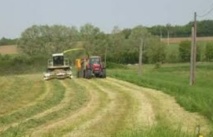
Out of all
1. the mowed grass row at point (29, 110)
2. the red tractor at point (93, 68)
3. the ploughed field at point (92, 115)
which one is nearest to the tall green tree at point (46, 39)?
the red tractor at point (93, 68)

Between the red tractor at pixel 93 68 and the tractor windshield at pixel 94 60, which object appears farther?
the tractor windshield at pixel 94 60

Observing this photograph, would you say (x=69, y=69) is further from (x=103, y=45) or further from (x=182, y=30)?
(x=182, y=30)

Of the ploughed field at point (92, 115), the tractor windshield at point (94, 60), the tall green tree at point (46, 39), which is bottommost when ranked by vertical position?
the ploughed field at point (92, 115)

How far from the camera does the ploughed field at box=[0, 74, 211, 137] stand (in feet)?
48.5

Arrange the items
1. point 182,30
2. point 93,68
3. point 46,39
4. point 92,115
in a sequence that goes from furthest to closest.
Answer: point 182,30
point 46,39
point 93,68
point 92,115

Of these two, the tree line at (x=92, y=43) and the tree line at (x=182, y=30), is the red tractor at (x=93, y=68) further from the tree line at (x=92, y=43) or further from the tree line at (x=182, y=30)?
the tree line at (x=182, y=30)

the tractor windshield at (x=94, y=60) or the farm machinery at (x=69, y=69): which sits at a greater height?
the tractor windshield at (x=94, y=60)

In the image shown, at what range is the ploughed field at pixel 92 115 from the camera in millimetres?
14797

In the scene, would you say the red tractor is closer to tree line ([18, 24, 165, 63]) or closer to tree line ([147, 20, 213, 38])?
tree line ([18, 24, 165, 63])

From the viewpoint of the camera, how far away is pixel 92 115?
61.8 feet

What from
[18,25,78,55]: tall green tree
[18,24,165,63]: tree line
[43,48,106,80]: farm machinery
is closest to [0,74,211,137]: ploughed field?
[43,48,106,80]: farm machinery

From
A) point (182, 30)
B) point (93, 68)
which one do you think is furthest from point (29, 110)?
point (182, 30)

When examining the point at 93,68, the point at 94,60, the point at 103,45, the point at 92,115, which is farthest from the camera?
the point at 103,45

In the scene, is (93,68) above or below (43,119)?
above
